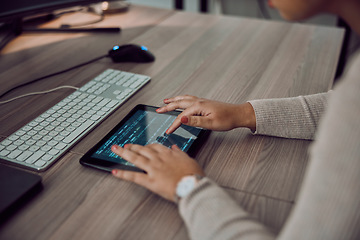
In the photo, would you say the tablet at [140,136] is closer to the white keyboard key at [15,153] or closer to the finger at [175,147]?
the finger at [175,147]

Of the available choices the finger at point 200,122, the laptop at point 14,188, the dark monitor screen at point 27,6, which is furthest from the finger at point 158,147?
the dark monitor screen at point 27,6

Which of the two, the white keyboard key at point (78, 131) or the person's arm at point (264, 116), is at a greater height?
the white keyboard key at point (78, 131)

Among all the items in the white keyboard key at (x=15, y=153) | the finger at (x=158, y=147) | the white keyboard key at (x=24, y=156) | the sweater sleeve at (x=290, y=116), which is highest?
the white keyboard key at (x=15, y=153)

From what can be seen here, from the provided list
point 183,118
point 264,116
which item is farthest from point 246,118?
point 183,118

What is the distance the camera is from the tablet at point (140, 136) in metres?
0.65

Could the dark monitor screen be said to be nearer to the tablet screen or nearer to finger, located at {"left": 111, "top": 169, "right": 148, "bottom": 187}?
the tablet screen

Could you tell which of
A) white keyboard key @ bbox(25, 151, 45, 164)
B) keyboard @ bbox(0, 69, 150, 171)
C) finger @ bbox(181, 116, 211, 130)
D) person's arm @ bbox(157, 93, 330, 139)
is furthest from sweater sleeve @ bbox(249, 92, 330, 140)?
white keyboard key @ bbox(25, 151, 45, 164)

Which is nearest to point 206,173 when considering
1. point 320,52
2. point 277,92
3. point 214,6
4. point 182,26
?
point 277,92

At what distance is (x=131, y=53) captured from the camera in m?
1.06

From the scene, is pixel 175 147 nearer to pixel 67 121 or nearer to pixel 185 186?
pixel 185 186

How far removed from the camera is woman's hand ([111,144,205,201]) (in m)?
0.58

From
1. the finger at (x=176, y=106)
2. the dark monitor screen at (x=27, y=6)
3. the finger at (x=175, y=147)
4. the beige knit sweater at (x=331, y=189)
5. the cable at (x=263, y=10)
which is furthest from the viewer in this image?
the cable at (x=263, y=10)

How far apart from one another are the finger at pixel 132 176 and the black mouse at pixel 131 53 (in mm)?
534

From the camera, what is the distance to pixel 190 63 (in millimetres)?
1056
